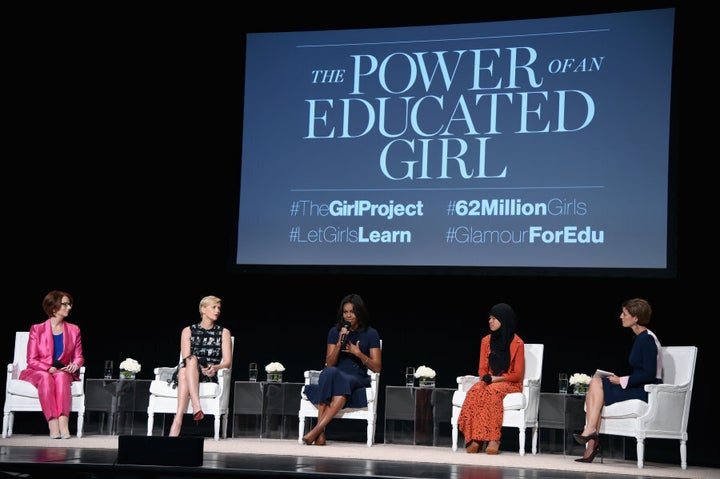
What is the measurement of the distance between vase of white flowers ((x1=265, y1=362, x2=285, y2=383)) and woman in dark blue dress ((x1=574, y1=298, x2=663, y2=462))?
7.34 ft

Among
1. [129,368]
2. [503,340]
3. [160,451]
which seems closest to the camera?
[160,451]

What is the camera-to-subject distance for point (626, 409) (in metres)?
6.55

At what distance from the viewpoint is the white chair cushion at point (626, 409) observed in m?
6.50

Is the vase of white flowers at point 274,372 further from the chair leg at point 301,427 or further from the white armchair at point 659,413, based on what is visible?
the white armchair at point 659,413

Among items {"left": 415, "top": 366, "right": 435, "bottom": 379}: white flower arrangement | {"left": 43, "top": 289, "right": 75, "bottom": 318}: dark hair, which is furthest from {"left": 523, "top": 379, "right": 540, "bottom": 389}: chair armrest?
{"left": 43, "top": 289, "right": 75, "bottom": 318}: dark hair

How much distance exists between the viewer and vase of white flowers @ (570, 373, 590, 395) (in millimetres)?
7051

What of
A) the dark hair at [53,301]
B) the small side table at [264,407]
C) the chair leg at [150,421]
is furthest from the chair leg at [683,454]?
the dark hair at [53,301]

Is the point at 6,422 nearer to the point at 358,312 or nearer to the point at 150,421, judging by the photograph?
the point at 150,421

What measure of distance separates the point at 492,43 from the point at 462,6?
16.5 inches

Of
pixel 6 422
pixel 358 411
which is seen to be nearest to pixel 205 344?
pixel 358 411

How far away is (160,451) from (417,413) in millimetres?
2598

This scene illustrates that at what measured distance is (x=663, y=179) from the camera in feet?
23.6

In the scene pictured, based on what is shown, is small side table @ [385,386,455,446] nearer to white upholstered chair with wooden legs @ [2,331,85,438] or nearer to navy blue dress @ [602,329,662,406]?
navy blue dress @ [602,329,662,406]

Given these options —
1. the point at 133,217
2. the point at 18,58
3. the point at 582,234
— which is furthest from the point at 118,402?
the point at 582,234
